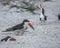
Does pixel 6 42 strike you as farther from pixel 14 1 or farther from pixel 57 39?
pixel 14 1

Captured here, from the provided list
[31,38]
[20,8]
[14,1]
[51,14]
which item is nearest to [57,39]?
[31,38]

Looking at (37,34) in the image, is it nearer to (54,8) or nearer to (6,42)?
(6,42)

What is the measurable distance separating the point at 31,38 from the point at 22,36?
0.49 metres

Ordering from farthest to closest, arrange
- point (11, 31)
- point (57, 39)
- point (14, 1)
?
1. point (14, 1)
2. point (11, 31)
3. point (57, 39)

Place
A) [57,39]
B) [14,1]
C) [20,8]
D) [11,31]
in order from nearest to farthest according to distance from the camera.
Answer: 1. [57,39]
2. [11,31]
3. [20,8]
4. [14,1]

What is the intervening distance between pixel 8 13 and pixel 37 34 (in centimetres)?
572

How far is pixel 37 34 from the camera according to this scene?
1196 cm

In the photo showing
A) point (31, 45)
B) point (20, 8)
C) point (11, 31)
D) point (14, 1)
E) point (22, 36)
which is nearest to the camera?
point (31, 45)

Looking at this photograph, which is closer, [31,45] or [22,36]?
[31,45]

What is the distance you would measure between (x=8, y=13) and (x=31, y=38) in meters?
6.42

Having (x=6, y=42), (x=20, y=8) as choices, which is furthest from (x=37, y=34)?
(x=20, y=8)

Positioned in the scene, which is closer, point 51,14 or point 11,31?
point 11,31

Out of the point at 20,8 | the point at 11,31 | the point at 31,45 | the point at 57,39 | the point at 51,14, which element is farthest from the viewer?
the point at 20,8

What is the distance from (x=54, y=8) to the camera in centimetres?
1903
